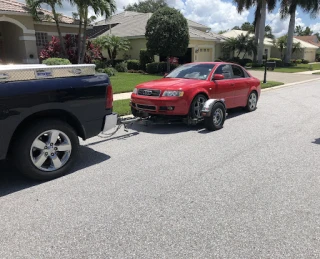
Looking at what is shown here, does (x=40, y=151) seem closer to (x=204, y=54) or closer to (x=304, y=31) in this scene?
(x=204, y=54)

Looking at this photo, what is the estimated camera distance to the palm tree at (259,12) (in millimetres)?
34594

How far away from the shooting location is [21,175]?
4574 mm

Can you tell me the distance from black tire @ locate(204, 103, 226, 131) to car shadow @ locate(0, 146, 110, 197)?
274cm

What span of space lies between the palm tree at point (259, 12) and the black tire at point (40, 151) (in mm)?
34925

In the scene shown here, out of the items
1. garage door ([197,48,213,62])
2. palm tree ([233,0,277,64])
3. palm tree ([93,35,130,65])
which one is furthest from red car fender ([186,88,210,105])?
palm tree ([233,0,277,64])

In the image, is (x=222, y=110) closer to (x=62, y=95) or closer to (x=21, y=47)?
(x=62, y=95)

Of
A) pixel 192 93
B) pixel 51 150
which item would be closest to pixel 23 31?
pixel 192 93

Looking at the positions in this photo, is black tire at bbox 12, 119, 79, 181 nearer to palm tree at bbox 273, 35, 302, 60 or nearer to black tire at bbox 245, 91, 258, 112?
black tire at bbox 245, 91, 258, 112

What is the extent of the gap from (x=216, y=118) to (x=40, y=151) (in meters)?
4.30

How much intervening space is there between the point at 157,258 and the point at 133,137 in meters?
4.13

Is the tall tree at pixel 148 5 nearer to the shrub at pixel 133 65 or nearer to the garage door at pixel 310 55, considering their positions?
the garage door at pixel 310 55

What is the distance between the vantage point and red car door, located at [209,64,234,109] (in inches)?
309

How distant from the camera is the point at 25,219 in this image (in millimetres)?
3365

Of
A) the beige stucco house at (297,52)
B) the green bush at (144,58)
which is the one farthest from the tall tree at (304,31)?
the green bush at (144,58)
